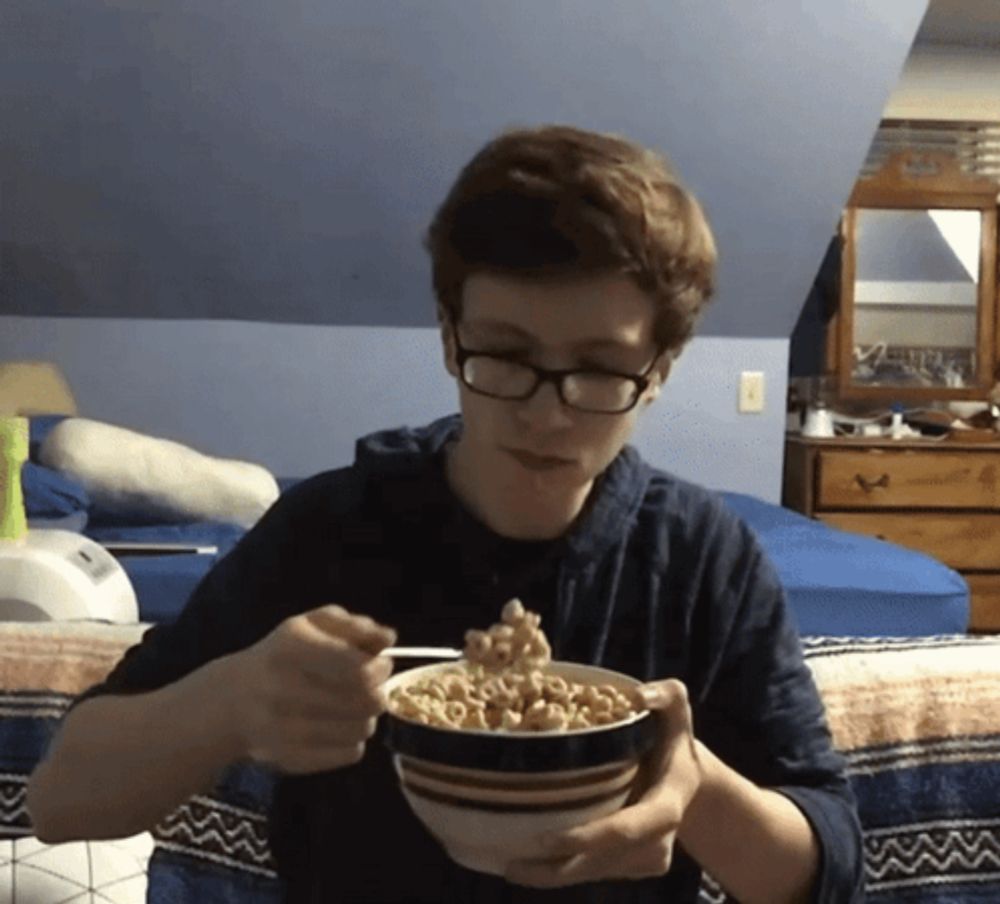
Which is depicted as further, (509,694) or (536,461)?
(536,461)

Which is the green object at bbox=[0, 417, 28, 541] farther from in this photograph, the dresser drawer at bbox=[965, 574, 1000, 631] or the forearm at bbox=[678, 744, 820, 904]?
the dresser drawer at bbox=[965, 574, 1000, 631]

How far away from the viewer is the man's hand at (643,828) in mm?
608

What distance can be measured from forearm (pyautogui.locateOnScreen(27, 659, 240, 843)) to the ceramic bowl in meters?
0.17

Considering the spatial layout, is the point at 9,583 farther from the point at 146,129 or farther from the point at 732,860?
the point at 146,129

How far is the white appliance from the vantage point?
4.56ft

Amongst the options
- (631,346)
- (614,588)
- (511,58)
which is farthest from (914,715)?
(511,58)

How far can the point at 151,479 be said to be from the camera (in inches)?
96.9

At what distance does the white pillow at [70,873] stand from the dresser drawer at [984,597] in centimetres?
307

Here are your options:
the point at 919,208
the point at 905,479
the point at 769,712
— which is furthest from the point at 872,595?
the point at 919,208

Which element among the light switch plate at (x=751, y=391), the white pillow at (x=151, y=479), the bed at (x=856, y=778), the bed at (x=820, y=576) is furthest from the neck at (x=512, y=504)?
the light switch plate at (x=751, y=391)

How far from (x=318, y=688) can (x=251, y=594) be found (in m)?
0.28

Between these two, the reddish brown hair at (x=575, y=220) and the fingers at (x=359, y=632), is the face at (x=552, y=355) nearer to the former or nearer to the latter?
the reddish brown hair at (x=575, y=220)

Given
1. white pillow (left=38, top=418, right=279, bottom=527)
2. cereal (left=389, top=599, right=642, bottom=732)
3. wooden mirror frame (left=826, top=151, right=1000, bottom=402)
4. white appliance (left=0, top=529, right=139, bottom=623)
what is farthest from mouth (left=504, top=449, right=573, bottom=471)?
wooden mirror frame (left=826, top=151, right=1000, bottom=402)

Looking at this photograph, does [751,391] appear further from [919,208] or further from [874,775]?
[874,775]
